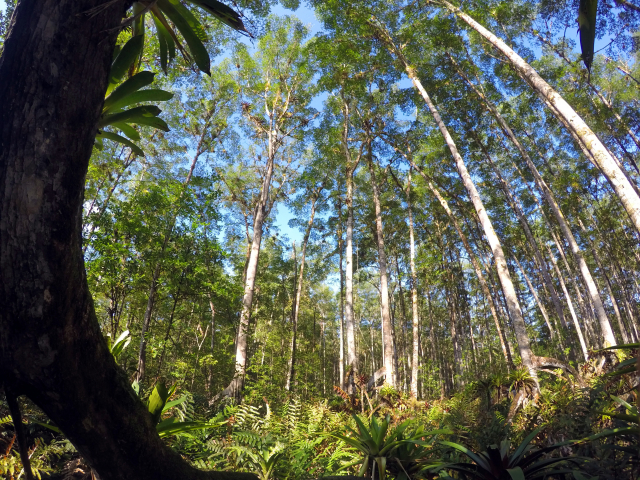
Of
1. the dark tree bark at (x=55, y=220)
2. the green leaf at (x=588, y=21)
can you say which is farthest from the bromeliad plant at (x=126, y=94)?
the green leaf at (x=588, y=21)

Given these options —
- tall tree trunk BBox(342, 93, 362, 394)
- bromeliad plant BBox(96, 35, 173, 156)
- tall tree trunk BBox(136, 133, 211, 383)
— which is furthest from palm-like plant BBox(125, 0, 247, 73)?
tall tree trunk BBox(342, 93, 362, 394)

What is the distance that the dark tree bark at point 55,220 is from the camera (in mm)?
808

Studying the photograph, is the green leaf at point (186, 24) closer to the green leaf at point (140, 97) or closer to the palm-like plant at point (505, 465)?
the green leaf at point (140, 97)

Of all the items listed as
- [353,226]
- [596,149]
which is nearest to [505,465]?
[596,149]

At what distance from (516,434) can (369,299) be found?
76.1 feet

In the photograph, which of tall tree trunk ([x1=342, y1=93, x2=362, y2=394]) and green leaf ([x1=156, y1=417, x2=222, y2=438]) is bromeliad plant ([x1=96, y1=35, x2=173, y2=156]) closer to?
green leaf ([x1=156, y1=417, x2=222, y2=438])

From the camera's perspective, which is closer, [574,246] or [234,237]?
[574,246]

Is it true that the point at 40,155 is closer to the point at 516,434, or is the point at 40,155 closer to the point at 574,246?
→ the point at 516,434

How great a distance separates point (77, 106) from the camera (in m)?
0.92

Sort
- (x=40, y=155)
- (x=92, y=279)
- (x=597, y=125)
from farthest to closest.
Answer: (x=597, y=125), (x=92, y=279), (x=40, y=155)

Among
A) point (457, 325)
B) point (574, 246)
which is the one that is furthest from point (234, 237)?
point (574, 246)

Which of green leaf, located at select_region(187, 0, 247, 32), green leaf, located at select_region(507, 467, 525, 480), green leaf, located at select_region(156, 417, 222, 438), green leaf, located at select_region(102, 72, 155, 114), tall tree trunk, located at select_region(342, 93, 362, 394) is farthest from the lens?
tall tree trunk, located at select_region(342, 93, 362, 394)

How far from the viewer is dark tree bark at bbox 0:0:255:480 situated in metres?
0.81

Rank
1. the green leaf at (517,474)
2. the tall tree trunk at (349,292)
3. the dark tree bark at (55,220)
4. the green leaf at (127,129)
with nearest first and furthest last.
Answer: the dark tree bark at (55,220) → the green leaf at (127,129) → the green leaf at (517,474) → the tall tree trunk at (349,292)
